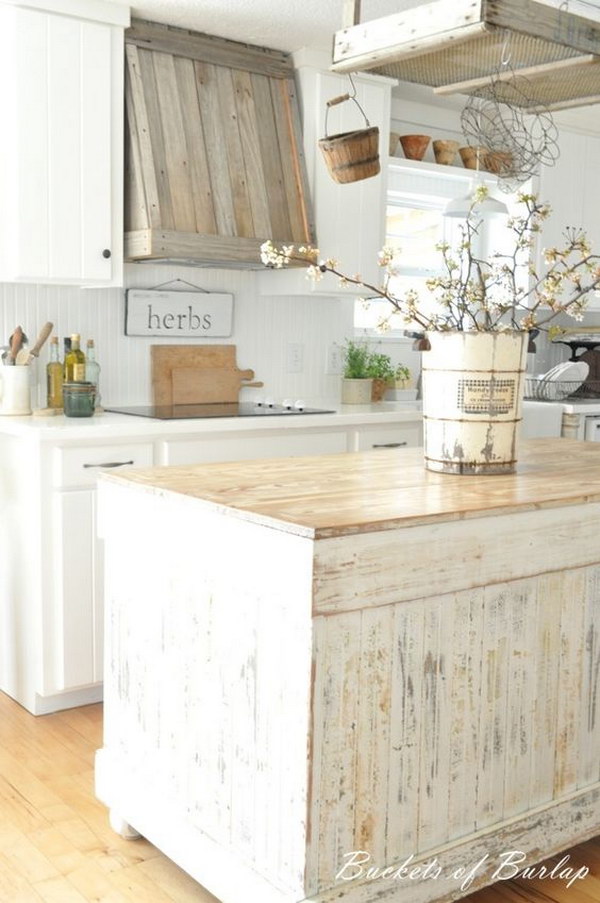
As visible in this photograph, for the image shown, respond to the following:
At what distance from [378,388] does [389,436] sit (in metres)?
0.72

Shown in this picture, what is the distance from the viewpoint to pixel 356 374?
4.80 meters

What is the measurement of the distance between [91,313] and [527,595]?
2.47 meters

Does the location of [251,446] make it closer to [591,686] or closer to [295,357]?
[295,357]

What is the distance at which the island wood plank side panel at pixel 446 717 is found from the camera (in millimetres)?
1896

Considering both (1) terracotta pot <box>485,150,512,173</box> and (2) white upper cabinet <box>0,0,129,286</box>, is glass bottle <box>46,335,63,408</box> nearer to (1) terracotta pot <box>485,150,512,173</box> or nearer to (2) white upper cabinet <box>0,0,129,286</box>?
(2) white upper cabinet <box>0,0,129,286</box>

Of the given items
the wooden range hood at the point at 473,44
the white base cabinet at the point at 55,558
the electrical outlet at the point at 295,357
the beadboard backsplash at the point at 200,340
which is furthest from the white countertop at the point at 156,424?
the wooden range hood at the point at 473,44

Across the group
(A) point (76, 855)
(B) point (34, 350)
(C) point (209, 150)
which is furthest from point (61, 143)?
(A) point (76, 855)

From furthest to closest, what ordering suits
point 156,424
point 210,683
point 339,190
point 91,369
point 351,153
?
point 339,190, point 91,369, point 156,424, point 351,153, point 210,683

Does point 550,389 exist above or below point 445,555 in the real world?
above

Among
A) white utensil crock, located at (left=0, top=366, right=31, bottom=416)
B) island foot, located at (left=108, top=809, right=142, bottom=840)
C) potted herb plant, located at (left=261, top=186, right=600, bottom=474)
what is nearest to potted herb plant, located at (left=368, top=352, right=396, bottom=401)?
white utensil crock, located at (left=0, top=366, right=31, bottom=416)

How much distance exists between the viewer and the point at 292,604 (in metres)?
1.86

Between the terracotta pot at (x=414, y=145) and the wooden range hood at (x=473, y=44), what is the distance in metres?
1.86

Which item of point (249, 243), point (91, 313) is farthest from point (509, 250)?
point (91, 313)

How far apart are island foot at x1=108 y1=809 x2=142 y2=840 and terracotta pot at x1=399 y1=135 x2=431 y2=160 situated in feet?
11.2
